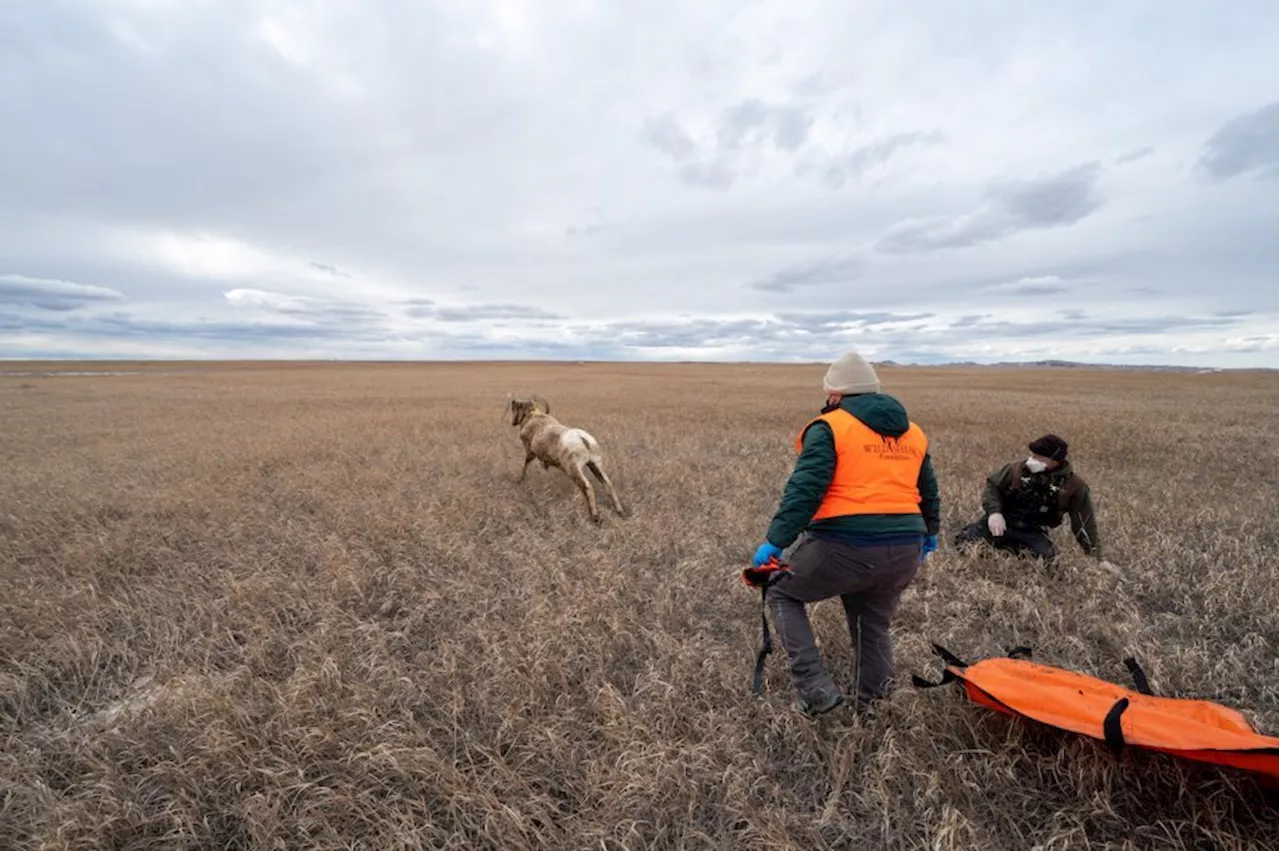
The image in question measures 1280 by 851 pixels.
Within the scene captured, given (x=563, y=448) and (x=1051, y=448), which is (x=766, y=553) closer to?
(x=1051, y=448)

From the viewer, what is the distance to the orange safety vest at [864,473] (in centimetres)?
330

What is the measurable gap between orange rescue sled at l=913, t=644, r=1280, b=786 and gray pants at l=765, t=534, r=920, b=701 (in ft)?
1.24

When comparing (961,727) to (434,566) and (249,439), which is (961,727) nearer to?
(434,566)

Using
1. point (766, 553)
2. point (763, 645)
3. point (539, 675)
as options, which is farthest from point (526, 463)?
point (766, 553)

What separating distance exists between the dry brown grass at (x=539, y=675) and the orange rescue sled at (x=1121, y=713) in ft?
0.87

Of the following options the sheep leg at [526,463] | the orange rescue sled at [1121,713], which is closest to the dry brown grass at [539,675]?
the orange rescue sled at [1121,713]

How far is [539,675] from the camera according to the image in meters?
3.90

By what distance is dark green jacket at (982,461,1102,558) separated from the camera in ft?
19.3

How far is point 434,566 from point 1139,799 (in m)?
5.57

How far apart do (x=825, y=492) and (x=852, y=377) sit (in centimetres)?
75

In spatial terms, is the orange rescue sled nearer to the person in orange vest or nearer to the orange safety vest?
the person in orange vest

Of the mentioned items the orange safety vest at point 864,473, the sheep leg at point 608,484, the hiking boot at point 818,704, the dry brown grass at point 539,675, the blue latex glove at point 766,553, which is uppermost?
the orange safety vest at point 864,473

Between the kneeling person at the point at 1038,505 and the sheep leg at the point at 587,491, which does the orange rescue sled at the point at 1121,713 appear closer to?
the kneeling person at the point at 1038,505

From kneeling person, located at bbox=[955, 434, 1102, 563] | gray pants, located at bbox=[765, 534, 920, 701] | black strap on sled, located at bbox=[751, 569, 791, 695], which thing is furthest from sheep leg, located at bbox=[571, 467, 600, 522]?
kneeling person, located at bbox=[955, 434, 1102, 563]
